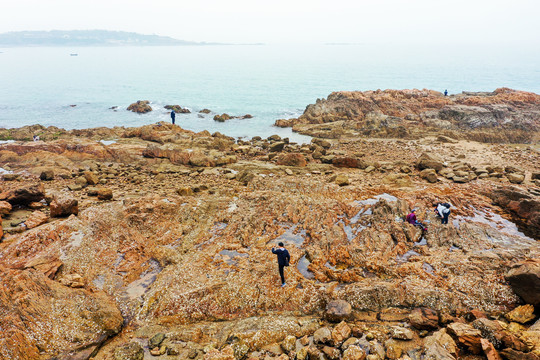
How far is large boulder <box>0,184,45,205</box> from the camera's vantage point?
1565 centimetres

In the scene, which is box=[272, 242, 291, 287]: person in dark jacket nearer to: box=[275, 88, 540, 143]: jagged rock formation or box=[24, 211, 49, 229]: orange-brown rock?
box=[24, 211, 49, 229]: orange-brown rock

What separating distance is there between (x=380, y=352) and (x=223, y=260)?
714 centimetres

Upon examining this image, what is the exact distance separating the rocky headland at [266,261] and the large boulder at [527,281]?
39mm

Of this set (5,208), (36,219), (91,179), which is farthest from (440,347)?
(91,179)

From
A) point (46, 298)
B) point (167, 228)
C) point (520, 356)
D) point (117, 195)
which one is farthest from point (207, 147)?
point (520, 356)

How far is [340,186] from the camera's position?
19.5 meters

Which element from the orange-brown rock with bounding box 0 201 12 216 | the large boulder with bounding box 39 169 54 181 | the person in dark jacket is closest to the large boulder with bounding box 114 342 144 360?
the person in dark jacket

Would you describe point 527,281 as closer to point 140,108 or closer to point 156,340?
point 156,340

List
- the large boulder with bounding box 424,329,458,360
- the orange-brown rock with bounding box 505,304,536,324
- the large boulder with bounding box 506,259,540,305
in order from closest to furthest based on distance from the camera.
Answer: the large boulder with bounding box 424,329,458,360 < the orange-brown rock with bounding box 505,304,536,324 < the large boulder with bounding box 506,259,540,305

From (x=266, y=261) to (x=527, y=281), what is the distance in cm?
948

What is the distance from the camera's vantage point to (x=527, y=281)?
978 centimetres

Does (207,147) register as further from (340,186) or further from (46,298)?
(46,298)

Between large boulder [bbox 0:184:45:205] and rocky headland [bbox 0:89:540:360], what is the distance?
2.8 inches

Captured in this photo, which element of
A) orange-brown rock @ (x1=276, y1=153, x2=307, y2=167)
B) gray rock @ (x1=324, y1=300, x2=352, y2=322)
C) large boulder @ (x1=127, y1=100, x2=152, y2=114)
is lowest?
gray rock @ (x1=324, y1=300, x2=352, y2=322)
